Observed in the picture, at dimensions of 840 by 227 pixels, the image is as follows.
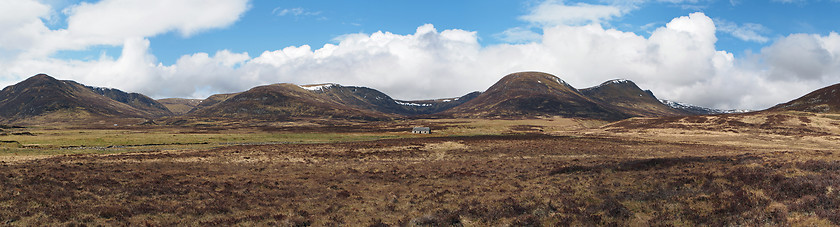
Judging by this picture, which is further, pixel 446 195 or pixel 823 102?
pixel 823 102

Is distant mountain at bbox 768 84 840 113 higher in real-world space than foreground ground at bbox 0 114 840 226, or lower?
higher

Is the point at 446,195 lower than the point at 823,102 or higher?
lower

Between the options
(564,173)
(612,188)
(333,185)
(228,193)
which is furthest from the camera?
(564,173)

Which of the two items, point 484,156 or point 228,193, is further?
point 484,156

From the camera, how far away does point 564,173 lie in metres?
33.5

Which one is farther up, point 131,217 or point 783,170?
point 783,170

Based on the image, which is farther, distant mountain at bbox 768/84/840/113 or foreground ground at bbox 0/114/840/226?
distant mountain at bbox 768/84/840/113

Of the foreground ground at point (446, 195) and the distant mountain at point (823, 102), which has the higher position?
the distant mountain at point (823, 102)

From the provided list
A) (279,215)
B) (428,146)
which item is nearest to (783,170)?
(279,215)

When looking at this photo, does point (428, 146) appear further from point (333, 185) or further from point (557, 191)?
point (557, 191)

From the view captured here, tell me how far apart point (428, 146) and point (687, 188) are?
4880cm

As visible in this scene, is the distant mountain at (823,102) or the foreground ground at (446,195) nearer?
the foreground ground at (446,195)

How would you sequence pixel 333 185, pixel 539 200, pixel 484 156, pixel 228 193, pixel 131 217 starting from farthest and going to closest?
pixel 484 156 → pixel 333 185 → pixel 228 193 → pixel 539 200 → pixel 131 217

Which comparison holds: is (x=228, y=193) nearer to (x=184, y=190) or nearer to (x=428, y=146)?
(x=184, y=190)
